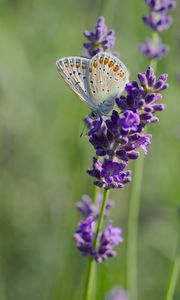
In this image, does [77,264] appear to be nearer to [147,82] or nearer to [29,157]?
[29,157]

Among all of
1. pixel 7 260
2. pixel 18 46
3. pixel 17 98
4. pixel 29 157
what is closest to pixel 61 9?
pixel 18 46

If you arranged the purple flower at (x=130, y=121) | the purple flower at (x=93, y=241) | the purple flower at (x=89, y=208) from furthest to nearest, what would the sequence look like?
the purple flower at (x=89, y=208) → the purple flower at (x=93, y=241) → the purple flower at (x=130, y=121)

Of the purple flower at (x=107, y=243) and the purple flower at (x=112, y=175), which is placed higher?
the purple flower at (x=112, y=175)

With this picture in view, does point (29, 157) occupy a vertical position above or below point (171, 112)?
below

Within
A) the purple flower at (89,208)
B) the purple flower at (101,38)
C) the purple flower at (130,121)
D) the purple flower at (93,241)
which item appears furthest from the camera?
the purple flower at (89,208)

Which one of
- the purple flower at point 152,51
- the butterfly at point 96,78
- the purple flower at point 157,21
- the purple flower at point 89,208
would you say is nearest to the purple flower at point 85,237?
the purple flower at point 89,208

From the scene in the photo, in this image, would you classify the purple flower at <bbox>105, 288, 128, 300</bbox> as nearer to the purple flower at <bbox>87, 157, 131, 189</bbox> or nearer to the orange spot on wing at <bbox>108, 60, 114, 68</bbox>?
the purple flower at <bbox>87, 157, 131, 189</bbox>

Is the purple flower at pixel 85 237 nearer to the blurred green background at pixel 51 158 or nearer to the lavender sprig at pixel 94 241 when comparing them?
the lavender sprig at pixel 94 241

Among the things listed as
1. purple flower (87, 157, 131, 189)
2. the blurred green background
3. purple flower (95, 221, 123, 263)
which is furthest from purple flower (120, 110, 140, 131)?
the blurred green background
